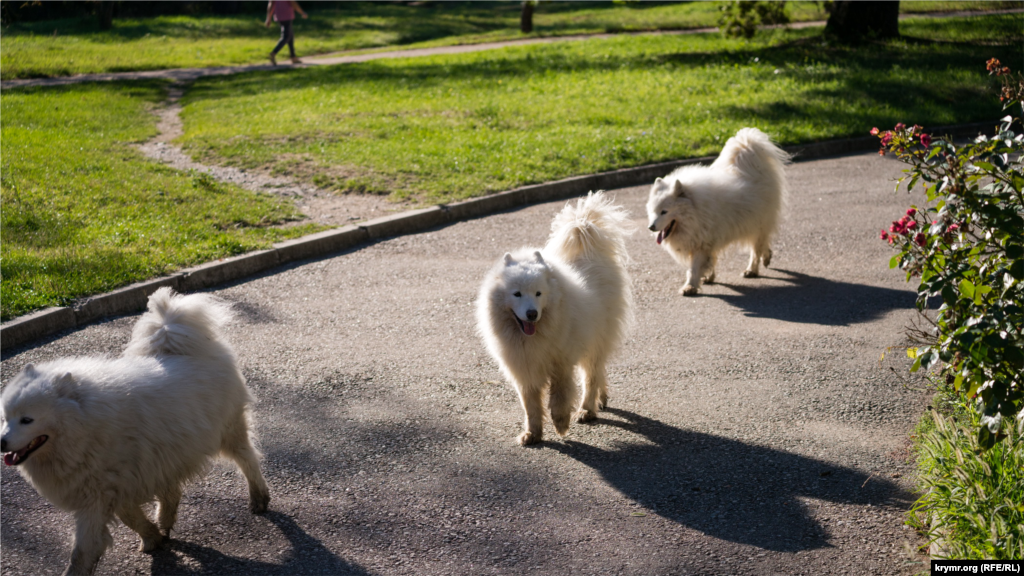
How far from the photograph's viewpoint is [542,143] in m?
13.7

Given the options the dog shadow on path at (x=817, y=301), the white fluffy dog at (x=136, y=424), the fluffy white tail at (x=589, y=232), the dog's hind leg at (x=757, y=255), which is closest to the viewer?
the white fluffy dog at (x=136, y=424)

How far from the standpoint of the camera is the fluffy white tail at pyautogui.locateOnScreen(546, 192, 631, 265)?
6227 mm

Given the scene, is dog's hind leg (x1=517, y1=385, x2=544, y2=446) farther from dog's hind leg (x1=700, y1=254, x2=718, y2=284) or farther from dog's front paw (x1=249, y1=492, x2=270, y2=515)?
dog's hind leg (x1=700, y1=254, x2=718, y2=284)

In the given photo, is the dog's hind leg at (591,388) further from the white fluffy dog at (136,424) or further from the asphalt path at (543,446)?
the white fluffy dog at (136,424)

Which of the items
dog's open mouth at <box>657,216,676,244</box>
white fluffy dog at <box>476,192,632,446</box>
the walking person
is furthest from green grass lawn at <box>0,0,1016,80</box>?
white fluffy dog at <box>476,192,632,446</box>

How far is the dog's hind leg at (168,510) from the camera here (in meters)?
4.48

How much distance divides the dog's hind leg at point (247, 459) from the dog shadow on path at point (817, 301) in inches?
195

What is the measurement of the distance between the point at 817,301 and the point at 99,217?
8.20m

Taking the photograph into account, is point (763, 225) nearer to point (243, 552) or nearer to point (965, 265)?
point (965, 265)

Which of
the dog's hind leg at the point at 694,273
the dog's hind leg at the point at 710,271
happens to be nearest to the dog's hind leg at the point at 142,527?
the dog's hind leg at the point at 694,273

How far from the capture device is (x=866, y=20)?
20.2 meters

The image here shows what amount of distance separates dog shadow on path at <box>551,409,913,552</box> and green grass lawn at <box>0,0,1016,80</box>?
70.4 feet

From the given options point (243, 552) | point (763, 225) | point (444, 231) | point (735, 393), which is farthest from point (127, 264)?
point (763, 225)

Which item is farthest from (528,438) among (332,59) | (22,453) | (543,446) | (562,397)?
(332,59)
